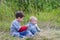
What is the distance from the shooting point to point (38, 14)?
988cm

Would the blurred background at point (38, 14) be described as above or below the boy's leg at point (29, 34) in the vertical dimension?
above

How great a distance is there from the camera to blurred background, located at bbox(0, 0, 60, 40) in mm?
7566

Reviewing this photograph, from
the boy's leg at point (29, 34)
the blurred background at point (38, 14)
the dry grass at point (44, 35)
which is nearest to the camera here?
the dry grass at point (44, 35)

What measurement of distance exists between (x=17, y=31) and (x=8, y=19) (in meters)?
1.92

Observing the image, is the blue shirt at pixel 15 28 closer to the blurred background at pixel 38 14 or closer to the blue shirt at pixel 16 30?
the blue shirt at pixel 16 30

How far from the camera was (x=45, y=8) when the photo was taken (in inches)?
412

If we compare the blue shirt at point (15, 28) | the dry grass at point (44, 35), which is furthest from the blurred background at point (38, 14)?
the blue shirt at point (15, 28)

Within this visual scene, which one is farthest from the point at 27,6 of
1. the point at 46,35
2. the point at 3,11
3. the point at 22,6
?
the point at 46,35

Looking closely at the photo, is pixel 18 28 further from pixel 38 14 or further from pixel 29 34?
pixel 38 14

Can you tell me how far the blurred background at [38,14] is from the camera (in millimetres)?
7566

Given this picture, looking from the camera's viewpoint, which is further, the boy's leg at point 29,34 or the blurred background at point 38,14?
the blurred background at point 38,14

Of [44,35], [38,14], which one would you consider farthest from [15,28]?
[38,14]

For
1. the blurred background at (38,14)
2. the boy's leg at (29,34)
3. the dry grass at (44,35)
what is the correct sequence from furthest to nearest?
the blurred background at (38,14), the boy's leg at (29,34), the dry grass at (44,35)

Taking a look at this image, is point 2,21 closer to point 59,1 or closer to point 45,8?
point 45,8
